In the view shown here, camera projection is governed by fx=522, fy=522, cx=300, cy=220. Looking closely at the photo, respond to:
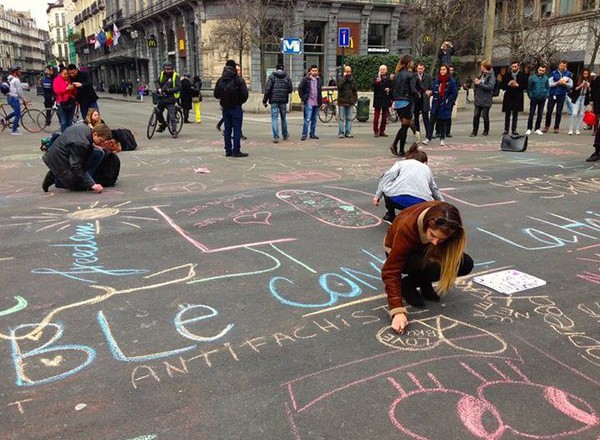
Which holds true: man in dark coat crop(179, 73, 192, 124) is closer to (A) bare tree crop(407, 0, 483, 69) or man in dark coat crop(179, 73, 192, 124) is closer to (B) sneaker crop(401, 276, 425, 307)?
(A) bare tree crop(407, 0, 483, 69)

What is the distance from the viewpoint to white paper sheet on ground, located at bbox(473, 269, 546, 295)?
3.77m

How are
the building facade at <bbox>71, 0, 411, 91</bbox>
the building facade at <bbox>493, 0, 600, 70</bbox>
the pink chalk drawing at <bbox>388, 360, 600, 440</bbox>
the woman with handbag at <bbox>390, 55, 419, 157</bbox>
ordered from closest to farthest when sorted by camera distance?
the pink chalk drawing at <bbox>388, 360, 600, 440</bbox>, the woman with handbag at <bbox>390, 55, 419, 157</bbox>, the building facade at <bbox>493, 0, 600, 70</bbox>, the building facade at <bbox>71, 0, 411, 91</bbox>

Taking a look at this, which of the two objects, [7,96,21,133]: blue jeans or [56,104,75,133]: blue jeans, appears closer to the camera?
[56,104,75,133]: blue jeans

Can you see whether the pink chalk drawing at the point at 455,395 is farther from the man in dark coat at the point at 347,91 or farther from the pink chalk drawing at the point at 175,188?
the man in dark coat at the point at 347,91

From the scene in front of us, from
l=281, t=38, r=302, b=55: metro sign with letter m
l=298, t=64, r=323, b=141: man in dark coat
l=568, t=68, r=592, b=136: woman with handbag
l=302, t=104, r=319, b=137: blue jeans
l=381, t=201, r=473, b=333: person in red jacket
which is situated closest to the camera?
l=381, t=201, r=473, b=333: person in red jacket

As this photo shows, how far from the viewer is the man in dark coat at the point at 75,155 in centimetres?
627

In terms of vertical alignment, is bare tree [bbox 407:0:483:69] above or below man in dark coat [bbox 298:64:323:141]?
above

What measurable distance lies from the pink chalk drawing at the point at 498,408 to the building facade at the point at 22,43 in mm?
137664

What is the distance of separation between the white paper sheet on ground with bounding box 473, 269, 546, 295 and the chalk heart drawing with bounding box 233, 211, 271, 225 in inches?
90.7

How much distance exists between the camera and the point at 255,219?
218 inches

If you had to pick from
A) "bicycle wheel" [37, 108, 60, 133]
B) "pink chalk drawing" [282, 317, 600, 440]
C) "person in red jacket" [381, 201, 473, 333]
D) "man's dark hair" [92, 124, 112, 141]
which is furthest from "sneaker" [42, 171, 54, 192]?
"bicycle wheel" [37, 108, 60, 133]

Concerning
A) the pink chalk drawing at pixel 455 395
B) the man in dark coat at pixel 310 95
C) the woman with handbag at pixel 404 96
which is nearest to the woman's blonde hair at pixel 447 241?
the pink chalk drawing at pixel 455 395

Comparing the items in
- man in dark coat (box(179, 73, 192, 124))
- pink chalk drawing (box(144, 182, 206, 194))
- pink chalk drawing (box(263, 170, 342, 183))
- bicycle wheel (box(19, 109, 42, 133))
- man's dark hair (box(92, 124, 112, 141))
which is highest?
man in dark coat (box(179, 73, 192, 124))

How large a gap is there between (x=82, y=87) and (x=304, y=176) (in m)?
6.56
